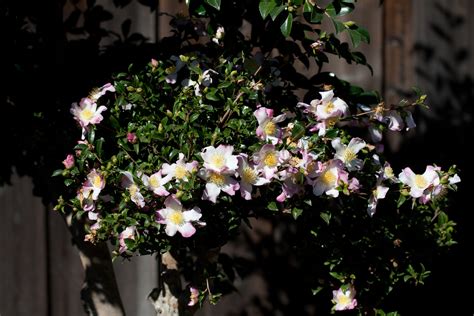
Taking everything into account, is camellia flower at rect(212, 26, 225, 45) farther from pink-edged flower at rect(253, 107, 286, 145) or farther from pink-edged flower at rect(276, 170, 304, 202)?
pink-edged flower at rect(276, 170, 304, 202)

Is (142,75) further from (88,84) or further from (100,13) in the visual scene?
(100,13)

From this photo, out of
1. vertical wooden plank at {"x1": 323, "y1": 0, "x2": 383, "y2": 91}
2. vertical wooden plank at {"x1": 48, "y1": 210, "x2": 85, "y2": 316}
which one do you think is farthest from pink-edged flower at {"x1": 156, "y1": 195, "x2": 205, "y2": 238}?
vertical wooden plank at {"x1": 48, "y1": 210, "x2": 85, "y2": 316}

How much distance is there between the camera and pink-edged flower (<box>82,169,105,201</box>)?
6.11ft

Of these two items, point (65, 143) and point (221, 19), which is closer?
point (221, 19)

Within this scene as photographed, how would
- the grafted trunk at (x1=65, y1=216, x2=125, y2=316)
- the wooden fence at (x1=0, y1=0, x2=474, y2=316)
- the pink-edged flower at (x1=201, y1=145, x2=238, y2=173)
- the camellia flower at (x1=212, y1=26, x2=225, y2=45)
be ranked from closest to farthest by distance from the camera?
the pink-edged flower at (x1=201, y1=145, x2=238, y2=173) < the camellia flower at (x1=212, y1=26, x2=225, y2=45) < the grafted trunk at (x1=65, y1=216, x2=125, y2=316) < the wooden fence at (x1=0, y1=0, x2=474, y2=316)

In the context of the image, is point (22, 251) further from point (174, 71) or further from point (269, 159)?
point (269, 159)

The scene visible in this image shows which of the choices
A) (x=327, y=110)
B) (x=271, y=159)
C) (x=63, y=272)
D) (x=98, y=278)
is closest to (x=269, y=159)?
(x=271, y=159)

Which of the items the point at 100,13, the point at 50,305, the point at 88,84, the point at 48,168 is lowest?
the point at 50,305

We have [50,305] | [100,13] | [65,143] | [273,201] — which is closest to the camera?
[273,201]

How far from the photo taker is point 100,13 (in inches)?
102

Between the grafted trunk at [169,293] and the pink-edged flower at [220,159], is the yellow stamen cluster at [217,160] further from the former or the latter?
the grafted trunk at [169,293]

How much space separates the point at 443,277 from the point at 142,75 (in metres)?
1.72

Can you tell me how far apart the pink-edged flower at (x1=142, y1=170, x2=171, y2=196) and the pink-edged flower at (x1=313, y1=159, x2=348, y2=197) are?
0.33 meters

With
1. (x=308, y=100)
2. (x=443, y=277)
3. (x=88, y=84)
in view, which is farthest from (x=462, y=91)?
(x=88, y=84)
